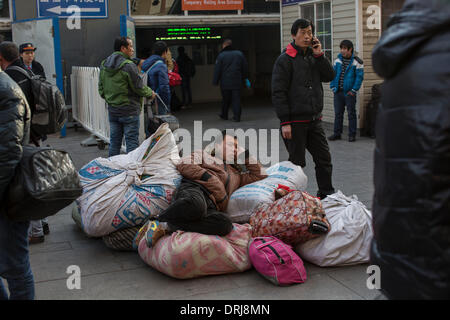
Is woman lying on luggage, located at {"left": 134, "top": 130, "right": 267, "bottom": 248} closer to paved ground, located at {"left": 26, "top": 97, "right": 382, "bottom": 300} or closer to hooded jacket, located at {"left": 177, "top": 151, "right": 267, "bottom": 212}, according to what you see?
hooded jacket, located at {"left": 177, "top": 151, "right": 267, "bottom": 212}

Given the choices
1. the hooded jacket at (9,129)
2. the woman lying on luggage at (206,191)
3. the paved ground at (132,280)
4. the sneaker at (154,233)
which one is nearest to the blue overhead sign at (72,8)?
the paved ground at (132,280)

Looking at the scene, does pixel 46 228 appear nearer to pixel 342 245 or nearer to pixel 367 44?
pixel 342 245

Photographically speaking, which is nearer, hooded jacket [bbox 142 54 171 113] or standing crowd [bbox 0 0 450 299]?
standing crowd [bbox 0 0 450 299]

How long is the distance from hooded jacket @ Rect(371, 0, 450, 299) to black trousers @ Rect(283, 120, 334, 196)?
147 inches

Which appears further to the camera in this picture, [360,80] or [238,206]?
[360,80]

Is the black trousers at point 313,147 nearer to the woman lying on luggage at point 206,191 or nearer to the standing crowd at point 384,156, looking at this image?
the standing crowd at point 384,156

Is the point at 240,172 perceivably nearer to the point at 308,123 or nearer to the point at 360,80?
the point at 308,123

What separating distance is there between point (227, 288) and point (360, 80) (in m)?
7.09

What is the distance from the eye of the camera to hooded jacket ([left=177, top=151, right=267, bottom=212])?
183 inches

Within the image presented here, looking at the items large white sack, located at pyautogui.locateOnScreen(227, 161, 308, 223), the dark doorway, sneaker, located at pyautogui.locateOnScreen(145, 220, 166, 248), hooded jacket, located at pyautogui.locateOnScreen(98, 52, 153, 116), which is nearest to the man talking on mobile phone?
large white sack, located at pyautogui.locateOnScreen(227, 161, 308, 223)

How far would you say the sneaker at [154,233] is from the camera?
4340 millimetres

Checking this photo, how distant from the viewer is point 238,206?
503 cm

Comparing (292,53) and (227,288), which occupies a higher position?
(292,53)

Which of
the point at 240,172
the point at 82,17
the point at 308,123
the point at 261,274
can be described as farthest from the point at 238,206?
the point at 82,17
